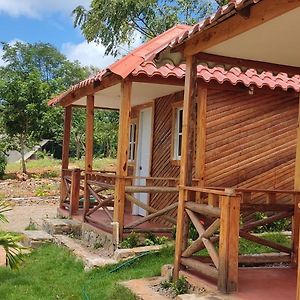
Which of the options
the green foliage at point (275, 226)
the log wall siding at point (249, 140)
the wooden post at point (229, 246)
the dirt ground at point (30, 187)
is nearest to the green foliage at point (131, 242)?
the log wall siding at point (249, 140)

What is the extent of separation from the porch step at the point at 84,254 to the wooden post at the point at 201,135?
7.29ft

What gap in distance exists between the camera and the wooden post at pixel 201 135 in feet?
27.9

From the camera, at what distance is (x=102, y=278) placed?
21.8 ft

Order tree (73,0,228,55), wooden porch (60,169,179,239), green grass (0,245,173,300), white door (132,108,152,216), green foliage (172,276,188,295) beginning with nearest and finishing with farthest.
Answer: green foliage (172,276,188,295), green grass (0,245,173,300), wooden porch (60,169,179,239), white door (132,108,152,216), tree (73,0,228,55)

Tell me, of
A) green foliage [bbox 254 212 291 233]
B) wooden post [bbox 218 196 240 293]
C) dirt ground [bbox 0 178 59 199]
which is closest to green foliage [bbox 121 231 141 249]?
green foliage [bbox 254 212 291 233]

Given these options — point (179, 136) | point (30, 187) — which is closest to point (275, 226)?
point (179, 136)

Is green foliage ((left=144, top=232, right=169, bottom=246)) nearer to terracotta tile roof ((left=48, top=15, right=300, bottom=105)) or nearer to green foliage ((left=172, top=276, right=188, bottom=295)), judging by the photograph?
green foliage ((left=172, top=276, right=188, bottom=295))

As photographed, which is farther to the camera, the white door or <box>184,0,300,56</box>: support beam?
the white door

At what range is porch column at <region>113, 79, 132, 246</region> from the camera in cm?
786

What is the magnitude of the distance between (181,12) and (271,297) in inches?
708

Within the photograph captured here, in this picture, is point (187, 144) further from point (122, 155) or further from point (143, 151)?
point (143, 151)

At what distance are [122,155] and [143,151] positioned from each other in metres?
3.15

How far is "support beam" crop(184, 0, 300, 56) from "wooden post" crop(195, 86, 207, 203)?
2822mm

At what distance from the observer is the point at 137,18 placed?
2097cm
